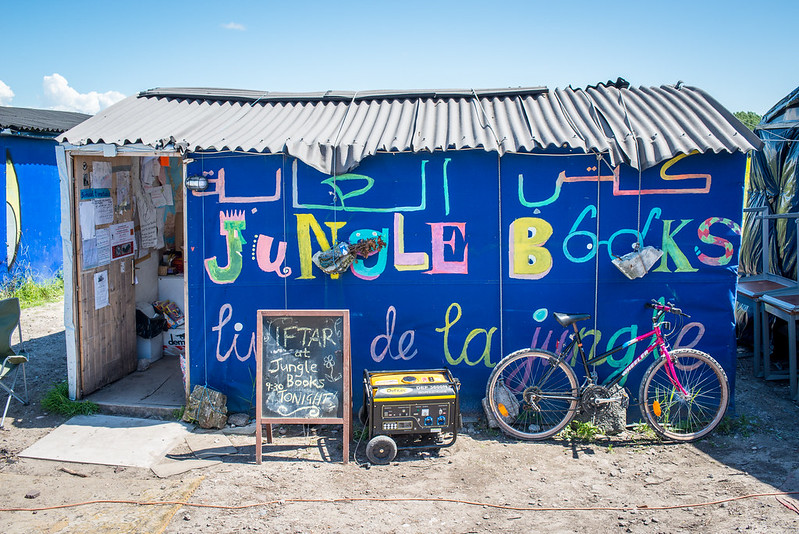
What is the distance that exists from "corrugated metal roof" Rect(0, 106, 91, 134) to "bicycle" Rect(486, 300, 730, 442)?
1107cm

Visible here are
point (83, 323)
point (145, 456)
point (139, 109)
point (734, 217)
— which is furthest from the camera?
point (139, 109)

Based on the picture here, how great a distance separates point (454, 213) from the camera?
6691mm

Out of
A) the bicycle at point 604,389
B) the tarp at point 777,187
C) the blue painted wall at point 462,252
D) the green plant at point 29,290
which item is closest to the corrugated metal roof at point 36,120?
the green plant at point 29,290

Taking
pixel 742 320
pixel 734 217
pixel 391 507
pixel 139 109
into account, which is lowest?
pixel 391 507

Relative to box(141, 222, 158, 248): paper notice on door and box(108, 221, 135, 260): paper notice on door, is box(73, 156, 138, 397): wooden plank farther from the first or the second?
box(141, 222, 158, 248): paper notice on door

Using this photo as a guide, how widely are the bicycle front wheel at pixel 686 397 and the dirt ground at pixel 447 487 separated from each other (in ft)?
0.61

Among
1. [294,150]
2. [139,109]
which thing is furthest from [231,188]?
[139,109]

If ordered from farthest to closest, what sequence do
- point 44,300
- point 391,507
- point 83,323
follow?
1. point 44,300
2. point 83,323
3. point 391,507

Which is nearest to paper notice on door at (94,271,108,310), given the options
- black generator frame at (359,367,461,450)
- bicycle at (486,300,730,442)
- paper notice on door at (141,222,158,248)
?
paper notice on door at (141,222,158,248)

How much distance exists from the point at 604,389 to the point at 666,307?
103cm

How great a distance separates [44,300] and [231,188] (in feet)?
27.1

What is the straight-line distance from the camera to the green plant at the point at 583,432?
6.45 m

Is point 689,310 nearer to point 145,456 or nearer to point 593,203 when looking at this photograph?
point 593,203

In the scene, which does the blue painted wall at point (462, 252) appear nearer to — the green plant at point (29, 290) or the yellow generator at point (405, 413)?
the yellow generator at point (405, 413)
